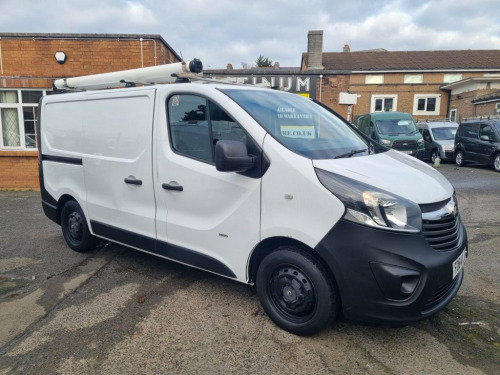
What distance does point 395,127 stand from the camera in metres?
15.6

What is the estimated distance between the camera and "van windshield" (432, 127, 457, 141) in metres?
17.6

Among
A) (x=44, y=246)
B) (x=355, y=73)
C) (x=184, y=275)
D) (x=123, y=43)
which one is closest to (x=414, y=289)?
(x=184, y=275)

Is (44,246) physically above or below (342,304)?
below

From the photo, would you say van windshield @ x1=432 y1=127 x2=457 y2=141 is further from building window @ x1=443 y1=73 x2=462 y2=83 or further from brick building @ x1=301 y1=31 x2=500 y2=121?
building window @ x1=443 y1=73 x2=462 y2=83

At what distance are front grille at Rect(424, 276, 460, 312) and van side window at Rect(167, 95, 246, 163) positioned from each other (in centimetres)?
183

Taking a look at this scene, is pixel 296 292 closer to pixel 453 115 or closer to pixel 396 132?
pixel 396 132

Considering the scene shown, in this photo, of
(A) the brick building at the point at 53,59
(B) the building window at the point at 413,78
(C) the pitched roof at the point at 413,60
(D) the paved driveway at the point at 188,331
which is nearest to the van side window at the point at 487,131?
(D) the paved driveway at the point at 188,331

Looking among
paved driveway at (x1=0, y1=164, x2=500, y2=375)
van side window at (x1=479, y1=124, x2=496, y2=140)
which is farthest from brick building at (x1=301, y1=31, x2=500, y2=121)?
paved driveway at (x1=0, y1=164, x2=500, y2=375)

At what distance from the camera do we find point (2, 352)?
2.88m

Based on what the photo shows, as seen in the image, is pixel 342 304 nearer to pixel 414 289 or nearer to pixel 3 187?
pixel 414 289

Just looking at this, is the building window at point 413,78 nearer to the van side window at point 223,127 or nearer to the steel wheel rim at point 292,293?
the van side window at point 223,127

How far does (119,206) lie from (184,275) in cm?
106

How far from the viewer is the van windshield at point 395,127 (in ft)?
50.6

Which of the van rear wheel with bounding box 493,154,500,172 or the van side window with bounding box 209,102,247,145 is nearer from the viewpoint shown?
the van side window with bounding box 209,102,247,145
